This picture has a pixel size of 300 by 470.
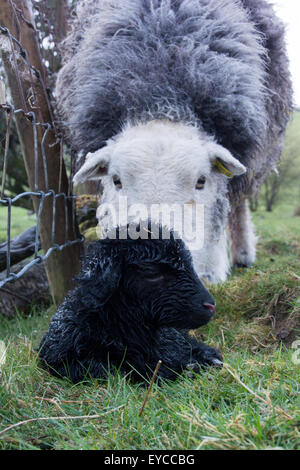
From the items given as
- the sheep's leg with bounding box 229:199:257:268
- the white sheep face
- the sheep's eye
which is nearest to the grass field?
the white sheep face

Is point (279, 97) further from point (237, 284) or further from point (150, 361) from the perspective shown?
point (150, 361)

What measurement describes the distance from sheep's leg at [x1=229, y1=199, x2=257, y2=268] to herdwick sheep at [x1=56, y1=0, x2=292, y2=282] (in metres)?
1.48

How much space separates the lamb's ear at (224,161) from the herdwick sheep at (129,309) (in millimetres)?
1410

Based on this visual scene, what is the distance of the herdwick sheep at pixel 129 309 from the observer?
2.22 metres

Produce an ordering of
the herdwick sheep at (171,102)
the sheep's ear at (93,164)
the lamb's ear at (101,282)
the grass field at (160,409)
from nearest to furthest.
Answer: the grass field at (160,409), the lamb's ear at (101,282), the herdwick sheep at (171,102), the sheep's ear at (93,164)

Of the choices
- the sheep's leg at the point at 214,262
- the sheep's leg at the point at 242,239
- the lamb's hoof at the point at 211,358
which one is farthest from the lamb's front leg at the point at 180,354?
the sheep's leg at the point at 242,239

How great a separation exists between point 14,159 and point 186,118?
2.61 meters

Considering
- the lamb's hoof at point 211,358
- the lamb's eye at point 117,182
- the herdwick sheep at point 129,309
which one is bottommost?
the lamb's hoof at point 211,358

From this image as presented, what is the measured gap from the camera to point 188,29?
150 inches

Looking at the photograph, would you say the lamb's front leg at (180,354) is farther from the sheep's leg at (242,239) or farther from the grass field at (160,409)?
the sheep's leg at (242,239)

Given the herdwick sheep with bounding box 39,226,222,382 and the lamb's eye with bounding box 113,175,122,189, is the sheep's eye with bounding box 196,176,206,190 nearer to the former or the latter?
the lamb's eye with bounding box 113,175,122,189

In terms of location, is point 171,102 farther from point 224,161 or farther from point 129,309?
point 129,309

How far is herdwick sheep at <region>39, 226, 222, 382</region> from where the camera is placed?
2225 millimetres
